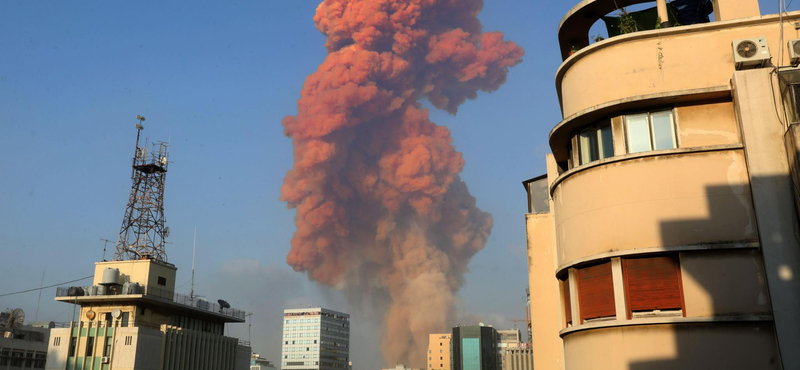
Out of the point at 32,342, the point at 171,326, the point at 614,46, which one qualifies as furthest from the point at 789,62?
the point at 32,342

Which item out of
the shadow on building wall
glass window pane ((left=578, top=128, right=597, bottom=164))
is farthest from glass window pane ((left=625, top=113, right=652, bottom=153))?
the shadow on building wall

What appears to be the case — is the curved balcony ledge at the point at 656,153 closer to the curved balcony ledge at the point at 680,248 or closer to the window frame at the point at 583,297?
the curved balcony ledge at the point at 680,248

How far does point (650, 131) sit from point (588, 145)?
1.59 meters

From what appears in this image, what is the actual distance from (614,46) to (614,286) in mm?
5829

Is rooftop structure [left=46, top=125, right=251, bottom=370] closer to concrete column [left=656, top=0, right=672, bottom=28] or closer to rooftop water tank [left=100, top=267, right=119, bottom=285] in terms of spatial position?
rooftop water tank [left=100, top=267, right=119, bottom=285]

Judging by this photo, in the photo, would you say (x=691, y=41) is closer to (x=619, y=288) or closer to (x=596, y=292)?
(x=619, y=288)

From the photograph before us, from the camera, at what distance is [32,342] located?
8675 cm

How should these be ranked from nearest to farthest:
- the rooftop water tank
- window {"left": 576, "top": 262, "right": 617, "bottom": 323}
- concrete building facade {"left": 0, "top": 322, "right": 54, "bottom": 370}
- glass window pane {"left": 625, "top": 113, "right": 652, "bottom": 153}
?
window {"left": 576, "top": 262, "right": 617, "bottom": 323} → glass window pane {"left": 625, "top": 113, "right": 652, "bottom": 153} → the rooftop water tank → concrete building facade {"left": 0, "top": 322, "right": 54, "bottom": 370}

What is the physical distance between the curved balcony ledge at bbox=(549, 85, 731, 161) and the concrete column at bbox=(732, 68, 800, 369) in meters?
0.46

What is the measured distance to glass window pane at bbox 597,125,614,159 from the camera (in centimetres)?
1591

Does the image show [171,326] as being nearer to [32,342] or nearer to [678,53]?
[32,342]

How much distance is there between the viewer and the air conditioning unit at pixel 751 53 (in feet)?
48.3

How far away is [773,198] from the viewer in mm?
13805

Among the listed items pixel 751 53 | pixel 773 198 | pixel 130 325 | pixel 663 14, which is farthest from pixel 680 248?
pixel 130 325
